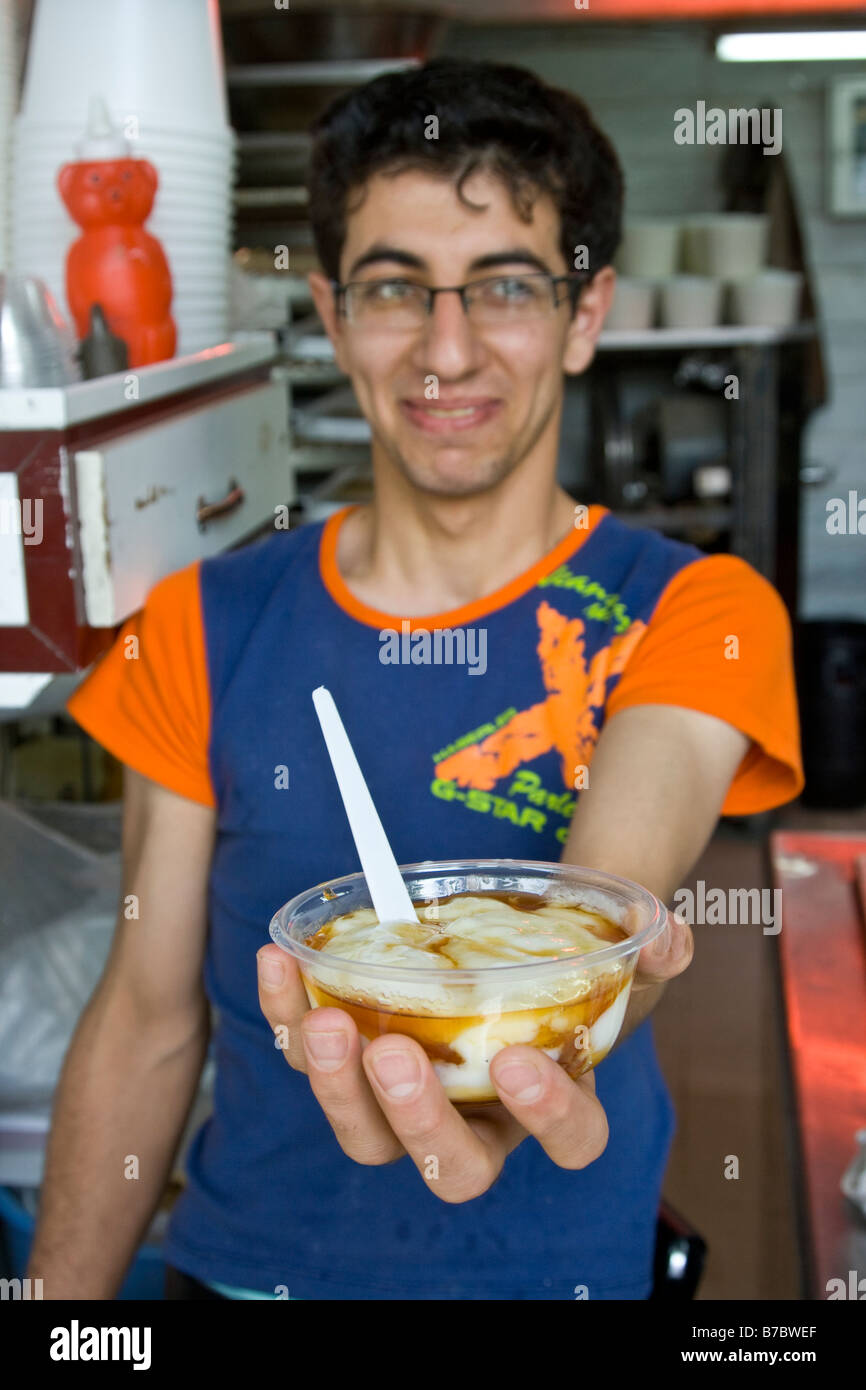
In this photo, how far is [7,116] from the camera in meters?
1.59

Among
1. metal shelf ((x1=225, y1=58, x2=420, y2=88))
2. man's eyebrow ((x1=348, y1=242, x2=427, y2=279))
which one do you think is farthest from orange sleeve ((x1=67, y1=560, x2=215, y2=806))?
metal shelf ((x1=225, y1=58, x2=420, y2=88))

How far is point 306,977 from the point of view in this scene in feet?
2.39

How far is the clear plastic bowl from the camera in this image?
0.66 meters

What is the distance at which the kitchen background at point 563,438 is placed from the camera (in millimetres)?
1264

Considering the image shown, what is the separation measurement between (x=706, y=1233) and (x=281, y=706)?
171 cm

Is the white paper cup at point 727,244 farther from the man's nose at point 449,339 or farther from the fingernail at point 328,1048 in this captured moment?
the fingernail at point 328,1048

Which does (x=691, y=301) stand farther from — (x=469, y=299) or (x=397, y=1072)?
(x=397, y=1072)

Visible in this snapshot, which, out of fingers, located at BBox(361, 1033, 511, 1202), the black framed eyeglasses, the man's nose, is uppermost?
the black framed eyeglasses

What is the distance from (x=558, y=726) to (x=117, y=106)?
2.93 feet

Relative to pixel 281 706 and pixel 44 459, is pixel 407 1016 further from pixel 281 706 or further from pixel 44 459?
pixel 44 459

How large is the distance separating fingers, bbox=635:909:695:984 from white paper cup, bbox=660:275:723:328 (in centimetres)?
374

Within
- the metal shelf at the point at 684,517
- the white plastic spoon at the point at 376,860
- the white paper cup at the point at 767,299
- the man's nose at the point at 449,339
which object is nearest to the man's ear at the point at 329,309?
the man's nose at the point at 449,339

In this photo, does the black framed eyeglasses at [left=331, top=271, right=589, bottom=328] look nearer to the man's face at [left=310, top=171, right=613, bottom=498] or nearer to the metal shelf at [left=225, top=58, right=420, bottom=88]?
the man's face at [left=310, top=171, right=613, bottom=498]
